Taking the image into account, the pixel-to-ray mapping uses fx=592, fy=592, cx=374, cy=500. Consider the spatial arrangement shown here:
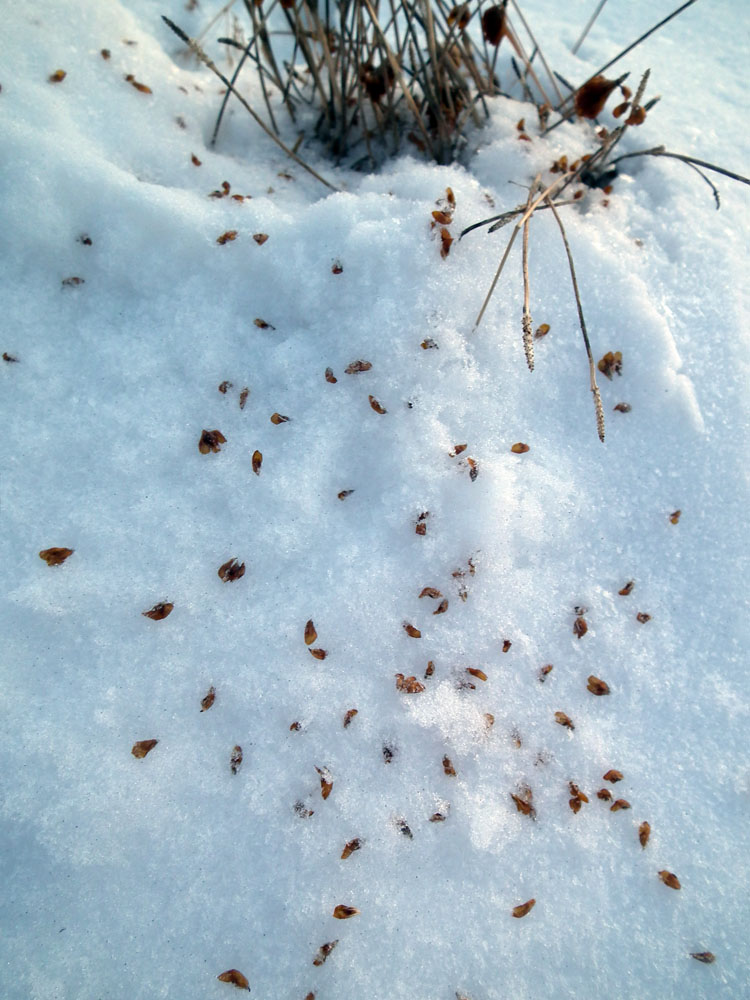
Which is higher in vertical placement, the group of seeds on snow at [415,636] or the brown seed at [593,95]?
the brown seed at [593,95]

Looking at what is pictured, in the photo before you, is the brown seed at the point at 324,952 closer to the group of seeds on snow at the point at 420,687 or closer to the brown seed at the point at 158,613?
the group of seeds on snow at the point at 420,687

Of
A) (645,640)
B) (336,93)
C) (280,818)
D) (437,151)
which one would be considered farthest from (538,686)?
(336,93)

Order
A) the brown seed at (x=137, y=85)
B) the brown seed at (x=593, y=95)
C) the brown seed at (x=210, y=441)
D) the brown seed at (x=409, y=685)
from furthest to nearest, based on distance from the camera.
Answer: the brown seed at (x=137, y=85)
the brown seed at (x=593, y=95)
the brown seed at (x=210, y=441)
the brown seed at (x=409, y=685)

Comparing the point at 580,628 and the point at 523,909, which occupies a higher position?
the point at 580,628

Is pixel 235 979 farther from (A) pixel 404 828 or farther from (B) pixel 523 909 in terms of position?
(B) pixel 523 909

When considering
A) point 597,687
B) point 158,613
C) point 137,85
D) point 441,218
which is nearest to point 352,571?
point 158,613

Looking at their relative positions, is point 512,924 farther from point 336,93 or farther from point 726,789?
point 336,93

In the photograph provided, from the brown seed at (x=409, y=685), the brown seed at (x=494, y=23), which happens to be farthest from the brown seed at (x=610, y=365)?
the brown seed at (x=494, y=23)
